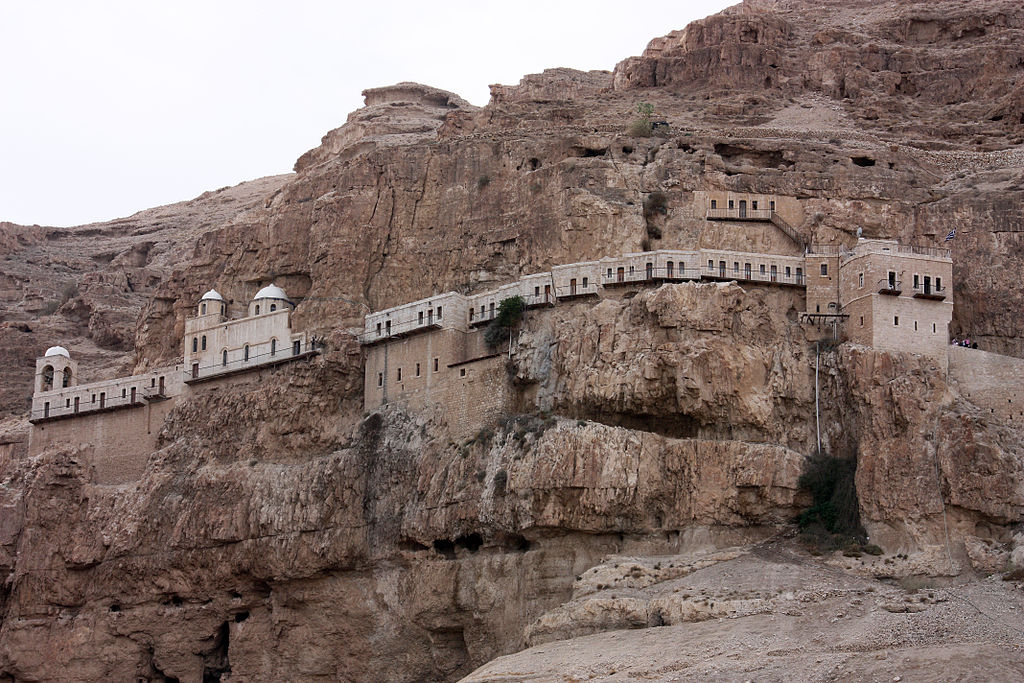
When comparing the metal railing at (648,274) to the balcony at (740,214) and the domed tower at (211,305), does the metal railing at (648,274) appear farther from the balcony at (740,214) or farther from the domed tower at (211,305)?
the domed tower at (211,305)

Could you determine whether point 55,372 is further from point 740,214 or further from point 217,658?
point 740,214

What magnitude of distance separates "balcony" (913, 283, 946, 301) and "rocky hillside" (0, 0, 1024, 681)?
3.36m

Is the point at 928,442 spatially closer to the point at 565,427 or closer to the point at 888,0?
the point at 565,427

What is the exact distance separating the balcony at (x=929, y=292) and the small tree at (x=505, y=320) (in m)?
15.8

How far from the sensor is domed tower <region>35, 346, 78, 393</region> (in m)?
87.7

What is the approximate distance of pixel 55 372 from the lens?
87875 mm

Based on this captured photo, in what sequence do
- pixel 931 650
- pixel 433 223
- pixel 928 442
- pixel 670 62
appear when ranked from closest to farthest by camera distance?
1. pixel 931 650
2. pixel 928 442
3. pixel 433 223
4. pixel 670 62

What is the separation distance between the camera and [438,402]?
74.1m

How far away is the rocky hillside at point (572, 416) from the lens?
65.1m

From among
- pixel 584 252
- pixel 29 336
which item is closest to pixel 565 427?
pixel 584 252

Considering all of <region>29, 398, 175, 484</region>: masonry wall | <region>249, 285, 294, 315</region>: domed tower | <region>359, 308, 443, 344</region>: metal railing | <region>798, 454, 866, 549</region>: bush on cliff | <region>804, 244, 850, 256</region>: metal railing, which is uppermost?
<region>804, 244, 850, 256</region>: metal railing

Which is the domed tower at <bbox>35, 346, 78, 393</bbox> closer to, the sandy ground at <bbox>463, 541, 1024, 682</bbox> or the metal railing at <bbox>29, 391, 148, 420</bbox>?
the metal railing at <bbox>29, 391, 148, 420</bbox>

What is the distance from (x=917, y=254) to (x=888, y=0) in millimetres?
37263

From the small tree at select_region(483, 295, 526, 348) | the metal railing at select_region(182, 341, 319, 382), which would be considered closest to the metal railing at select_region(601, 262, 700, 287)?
the small tree at select_region(483, 295, 526, 348)
